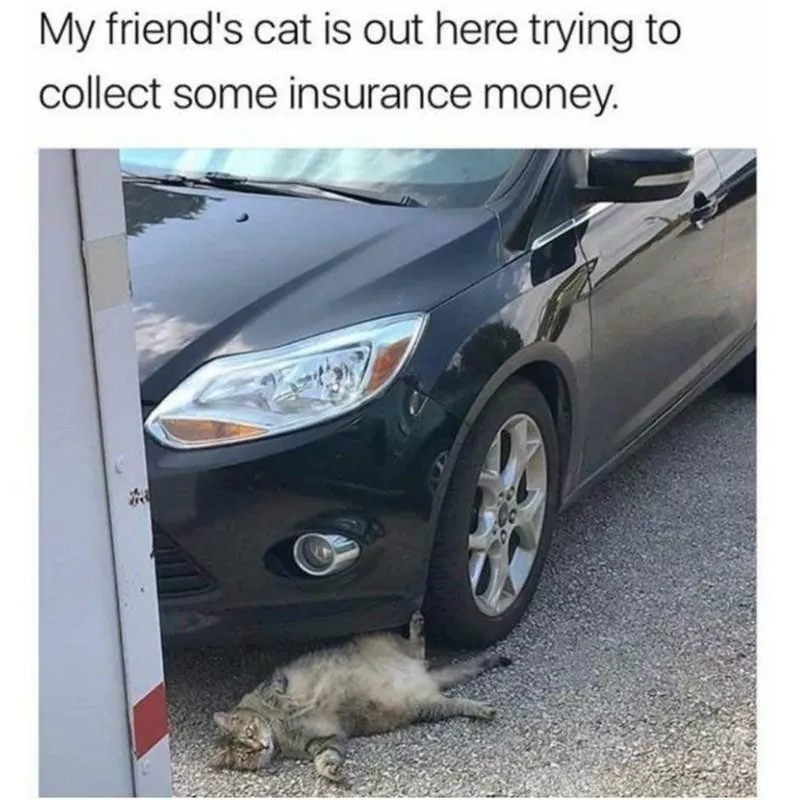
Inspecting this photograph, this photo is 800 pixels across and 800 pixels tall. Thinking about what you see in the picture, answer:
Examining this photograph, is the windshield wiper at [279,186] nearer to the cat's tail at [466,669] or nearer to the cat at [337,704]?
the cat at [337,704]

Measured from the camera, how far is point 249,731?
2.60m

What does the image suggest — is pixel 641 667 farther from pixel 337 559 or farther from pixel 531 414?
pixel 337 559

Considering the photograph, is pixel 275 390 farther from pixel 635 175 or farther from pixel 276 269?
pixel 635 175

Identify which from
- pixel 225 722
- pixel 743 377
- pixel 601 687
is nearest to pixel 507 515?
pixel 601 687

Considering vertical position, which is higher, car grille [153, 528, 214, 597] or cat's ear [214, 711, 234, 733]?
car grille [153, 528, 214, 597]

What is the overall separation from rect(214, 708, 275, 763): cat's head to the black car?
198 millimetres

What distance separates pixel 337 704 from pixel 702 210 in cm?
202

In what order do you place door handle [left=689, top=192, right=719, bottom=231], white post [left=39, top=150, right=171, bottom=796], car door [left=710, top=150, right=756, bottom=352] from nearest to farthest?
white post [left=39, top=150, right=171, bottom=796]
door handle [left=689, top=192, right=719, bottom=231]
car door [left=710, top=150, right=756, bottom=352]

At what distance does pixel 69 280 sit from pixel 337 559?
1100 millimetres

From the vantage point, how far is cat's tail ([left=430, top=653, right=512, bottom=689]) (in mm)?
2824

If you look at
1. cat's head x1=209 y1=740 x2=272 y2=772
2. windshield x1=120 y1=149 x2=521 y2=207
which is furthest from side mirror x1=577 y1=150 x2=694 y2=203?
cat's head x1=209 y1=740 x2=272 y2=772
